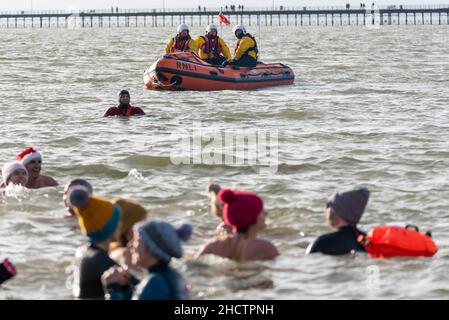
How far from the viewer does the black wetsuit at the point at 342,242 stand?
873 centimetres

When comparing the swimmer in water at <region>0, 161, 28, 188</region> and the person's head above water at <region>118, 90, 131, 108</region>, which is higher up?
the person's head above water at <region>118, 90, 131, 108</region>

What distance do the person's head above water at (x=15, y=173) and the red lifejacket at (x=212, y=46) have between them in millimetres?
14758

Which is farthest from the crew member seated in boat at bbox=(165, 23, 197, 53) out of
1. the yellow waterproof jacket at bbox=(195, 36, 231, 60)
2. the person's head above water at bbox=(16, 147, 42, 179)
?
the person's head above water at bbox=(16, 147, 42, 179)

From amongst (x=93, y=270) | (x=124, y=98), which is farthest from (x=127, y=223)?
(x=124, y=98)

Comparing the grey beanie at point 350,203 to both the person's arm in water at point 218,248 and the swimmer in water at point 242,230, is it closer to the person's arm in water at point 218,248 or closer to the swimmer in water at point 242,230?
the swimmer in water at point 242,230

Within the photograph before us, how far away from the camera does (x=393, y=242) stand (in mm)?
8781

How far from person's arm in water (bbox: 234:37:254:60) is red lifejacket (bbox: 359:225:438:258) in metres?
16.6

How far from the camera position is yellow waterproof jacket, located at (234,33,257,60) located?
25133 mm

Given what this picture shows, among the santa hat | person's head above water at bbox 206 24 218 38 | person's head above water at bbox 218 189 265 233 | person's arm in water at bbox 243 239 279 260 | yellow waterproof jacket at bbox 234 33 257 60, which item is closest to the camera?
person's head above water at bbox 218 189 265 233

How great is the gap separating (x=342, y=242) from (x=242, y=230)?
46.8 inches

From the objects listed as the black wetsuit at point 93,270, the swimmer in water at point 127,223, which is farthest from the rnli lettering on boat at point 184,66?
the black wetsuit at point 93,270

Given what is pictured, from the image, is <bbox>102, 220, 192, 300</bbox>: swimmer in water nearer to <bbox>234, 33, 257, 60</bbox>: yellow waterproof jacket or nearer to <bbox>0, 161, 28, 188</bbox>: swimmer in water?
<bbox>0, 161, 28, 188</bbox>: swimmer in water

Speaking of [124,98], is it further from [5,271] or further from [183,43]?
[5,271]
